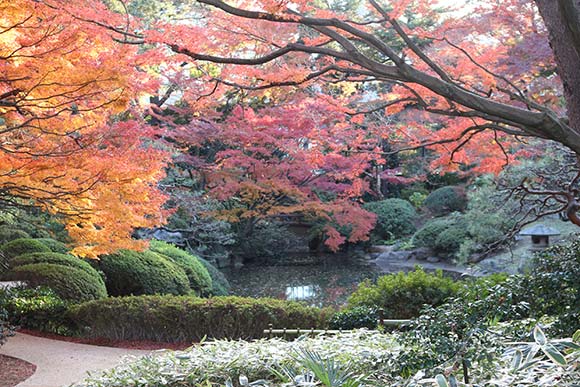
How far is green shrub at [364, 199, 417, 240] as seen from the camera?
17.5 metres

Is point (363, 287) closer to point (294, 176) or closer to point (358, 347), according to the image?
point (358, 347)

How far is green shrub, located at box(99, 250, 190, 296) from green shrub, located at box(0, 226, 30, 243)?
5.92ft

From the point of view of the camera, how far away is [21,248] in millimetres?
10031

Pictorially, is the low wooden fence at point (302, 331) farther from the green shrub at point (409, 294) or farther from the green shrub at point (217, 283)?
the green shrub at point (217, 283)

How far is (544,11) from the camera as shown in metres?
3.79

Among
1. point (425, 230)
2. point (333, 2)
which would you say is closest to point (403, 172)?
point (425, 230)

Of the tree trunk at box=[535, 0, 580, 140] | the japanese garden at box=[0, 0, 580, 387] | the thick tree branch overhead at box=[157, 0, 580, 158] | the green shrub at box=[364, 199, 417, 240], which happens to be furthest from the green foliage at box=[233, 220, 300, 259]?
the tree trunk at box=[535, 0, 580, 140]

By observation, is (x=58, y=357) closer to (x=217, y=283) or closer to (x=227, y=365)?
(x=227, y=365)

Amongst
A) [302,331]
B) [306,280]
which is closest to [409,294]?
[302,331]

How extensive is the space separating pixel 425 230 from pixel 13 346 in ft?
35.1

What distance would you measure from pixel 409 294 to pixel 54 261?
550cm

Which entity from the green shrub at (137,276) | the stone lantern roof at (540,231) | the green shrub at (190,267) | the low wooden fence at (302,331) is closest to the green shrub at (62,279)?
the green shrub at (137,276)

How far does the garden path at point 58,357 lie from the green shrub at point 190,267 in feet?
10.4

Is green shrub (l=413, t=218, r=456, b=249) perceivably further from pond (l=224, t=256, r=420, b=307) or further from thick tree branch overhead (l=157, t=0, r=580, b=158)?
thick tree branch overhead (l=157, t=0, r=580, b=158)
